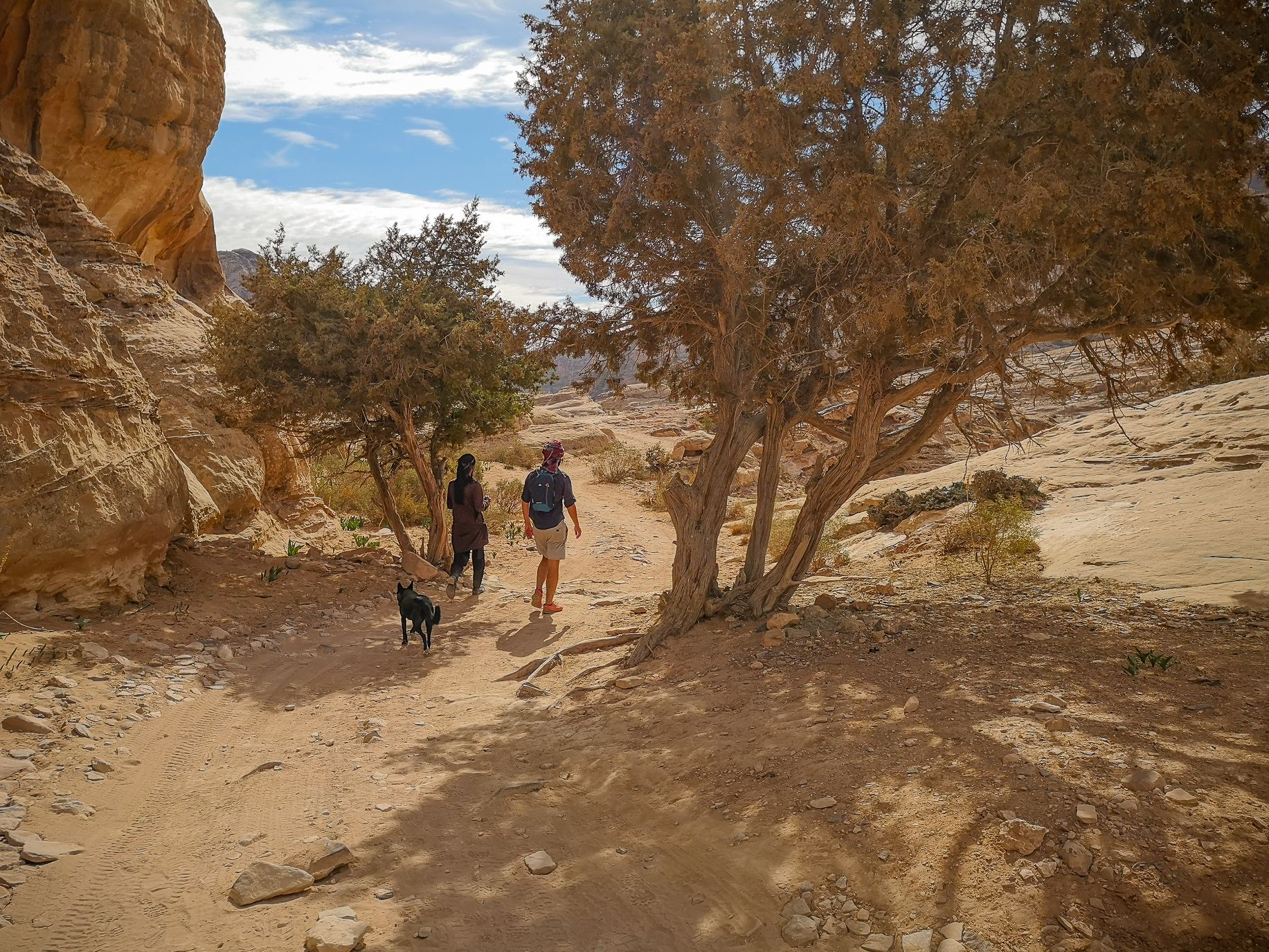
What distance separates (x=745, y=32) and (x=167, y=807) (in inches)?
244

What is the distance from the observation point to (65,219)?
9.89 m

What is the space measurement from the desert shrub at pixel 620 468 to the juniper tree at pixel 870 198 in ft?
47.6

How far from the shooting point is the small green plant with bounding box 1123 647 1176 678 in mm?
4754

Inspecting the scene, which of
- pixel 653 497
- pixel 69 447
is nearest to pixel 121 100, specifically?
pixel 69 447

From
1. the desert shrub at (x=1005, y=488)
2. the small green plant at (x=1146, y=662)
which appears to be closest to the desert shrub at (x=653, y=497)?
the desert shrub at (x=1005, y=488)

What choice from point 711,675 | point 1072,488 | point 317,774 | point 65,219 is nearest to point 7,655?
point 317,774

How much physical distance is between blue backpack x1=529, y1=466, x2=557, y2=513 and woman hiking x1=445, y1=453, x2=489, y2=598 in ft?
3.93

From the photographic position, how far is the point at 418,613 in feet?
26.1

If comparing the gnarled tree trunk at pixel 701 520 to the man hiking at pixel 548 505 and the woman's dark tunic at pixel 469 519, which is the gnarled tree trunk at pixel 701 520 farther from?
the woman's dark tunic at pixel 469 519

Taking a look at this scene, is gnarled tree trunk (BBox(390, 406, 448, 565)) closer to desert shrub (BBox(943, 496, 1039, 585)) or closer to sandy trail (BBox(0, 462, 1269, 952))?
sandy trail (BBox(0, 462, 1269, 952))

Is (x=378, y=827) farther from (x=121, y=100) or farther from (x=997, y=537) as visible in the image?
(x=121, y=100)

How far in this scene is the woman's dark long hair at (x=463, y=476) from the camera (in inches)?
395

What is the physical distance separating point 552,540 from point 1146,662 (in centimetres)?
585

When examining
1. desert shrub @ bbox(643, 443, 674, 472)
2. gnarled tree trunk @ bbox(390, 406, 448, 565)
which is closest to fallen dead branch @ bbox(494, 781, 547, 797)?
gnarled tree trunk @ bbox(390, 406, 448, 565)
